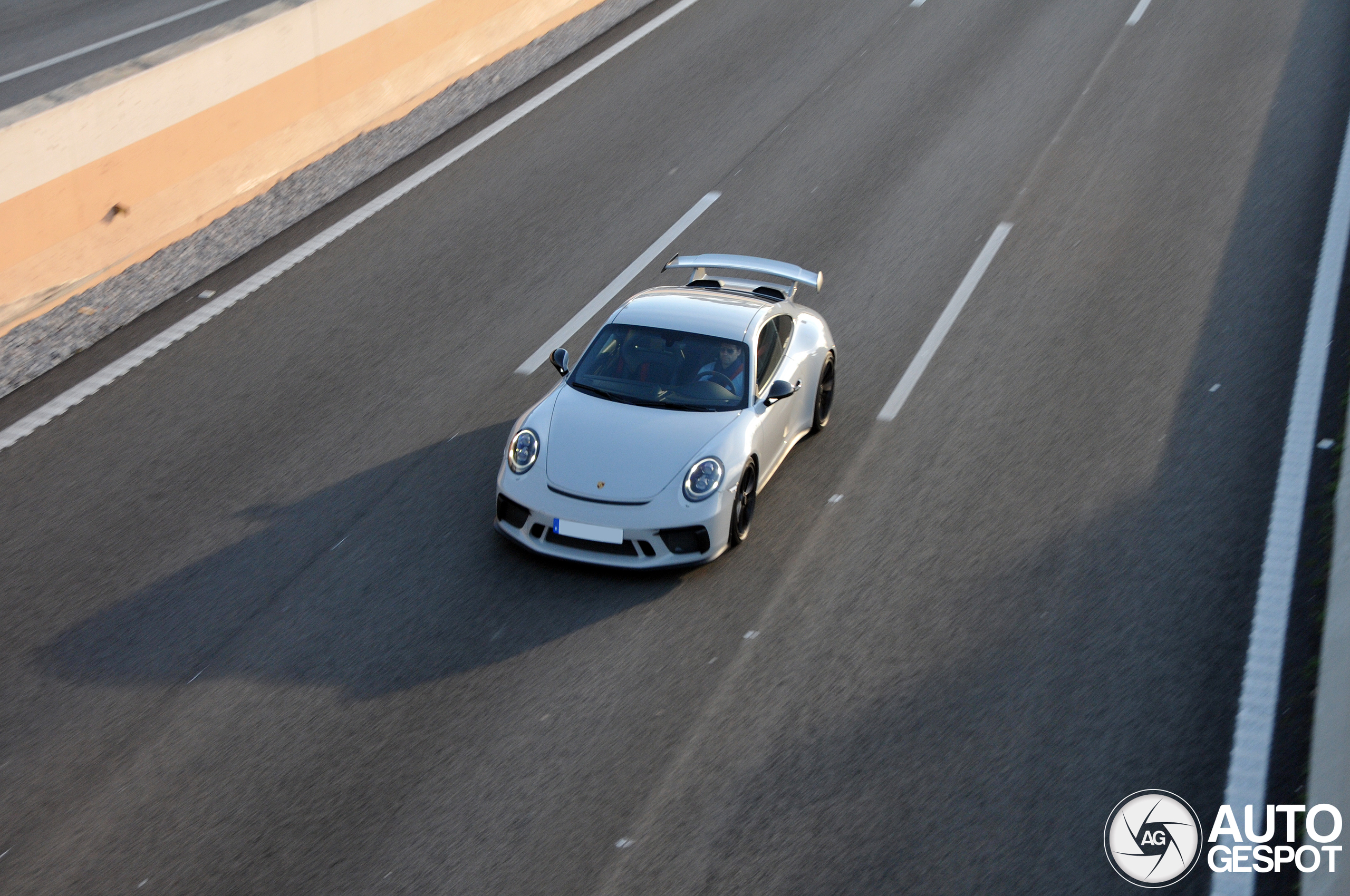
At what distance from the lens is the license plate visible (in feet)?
26.1

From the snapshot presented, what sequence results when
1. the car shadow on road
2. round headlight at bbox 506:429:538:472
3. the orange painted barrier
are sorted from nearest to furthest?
the car shadow on road → round headlight at bbox 506:429:538:472 → the orange painted barrier

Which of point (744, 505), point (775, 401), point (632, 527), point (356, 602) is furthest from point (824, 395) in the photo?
point (356, 602)

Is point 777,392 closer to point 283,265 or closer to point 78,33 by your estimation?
point 283,265

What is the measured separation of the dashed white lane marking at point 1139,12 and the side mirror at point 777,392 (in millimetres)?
13440

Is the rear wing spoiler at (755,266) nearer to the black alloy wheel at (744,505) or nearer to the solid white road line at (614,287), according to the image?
the solid white road line at (614,287)

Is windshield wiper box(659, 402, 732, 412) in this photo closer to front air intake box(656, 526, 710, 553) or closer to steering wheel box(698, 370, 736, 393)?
steering wheel box(698, 370, 736, 393)

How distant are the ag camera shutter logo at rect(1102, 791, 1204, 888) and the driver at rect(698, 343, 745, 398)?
12.3 feet

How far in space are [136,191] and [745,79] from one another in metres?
→ 8.70

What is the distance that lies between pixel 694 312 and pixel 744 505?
67.3 inches

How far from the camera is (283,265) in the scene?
12.2m

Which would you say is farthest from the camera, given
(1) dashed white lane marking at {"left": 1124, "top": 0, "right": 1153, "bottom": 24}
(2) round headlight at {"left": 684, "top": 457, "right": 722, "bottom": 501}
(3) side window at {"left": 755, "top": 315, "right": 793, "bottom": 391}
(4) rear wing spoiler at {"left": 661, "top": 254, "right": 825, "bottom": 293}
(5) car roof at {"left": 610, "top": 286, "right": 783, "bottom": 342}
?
(1) dashed white lane marking at {"left": 1124, "top": 0, "right": 1153, "bottom": 24}

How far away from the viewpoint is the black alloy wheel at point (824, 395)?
983 cm

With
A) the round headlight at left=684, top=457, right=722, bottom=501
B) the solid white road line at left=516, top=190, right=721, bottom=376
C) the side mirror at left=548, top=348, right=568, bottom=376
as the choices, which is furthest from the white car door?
the solid white road line at left=516, top=190, right=721, bottom=376

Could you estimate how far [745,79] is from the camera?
17.2m
